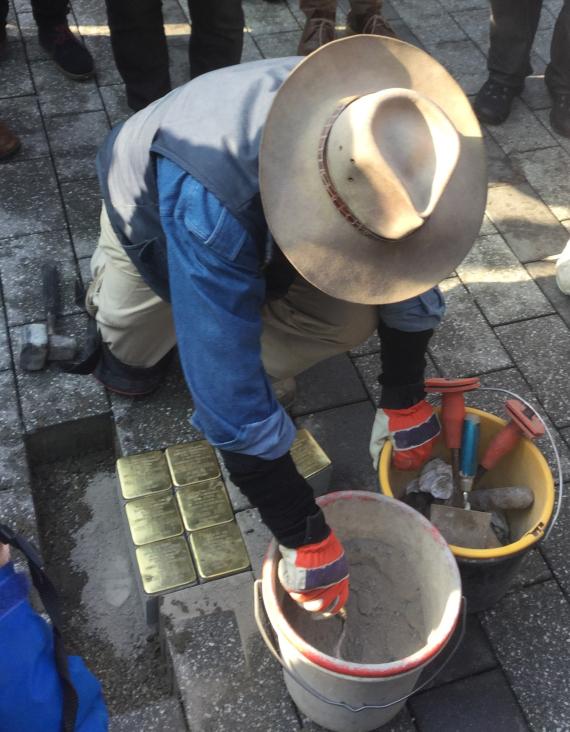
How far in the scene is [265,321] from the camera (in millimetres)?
3109

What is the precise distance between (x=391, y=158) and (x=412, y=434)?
1.14m

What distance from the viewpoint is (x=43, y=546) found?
316 centimetres

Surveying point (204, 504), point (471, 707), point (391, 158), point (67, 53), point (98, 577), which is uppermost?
point (391, 158)

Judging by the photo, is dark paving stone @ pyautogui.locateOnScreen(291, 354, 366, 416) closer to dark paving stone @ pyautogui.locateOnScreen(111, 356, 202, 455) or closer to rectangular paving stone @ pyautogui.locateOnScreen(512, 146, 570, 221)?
dark paving stone @ pyautogui.locateOnScreen(111, 356, 202, 455)

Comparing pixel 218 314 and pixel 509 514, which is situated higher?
pixel 218 314

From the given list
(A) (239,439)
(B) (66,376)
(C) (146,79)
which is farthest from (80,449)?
(C) (146,79)

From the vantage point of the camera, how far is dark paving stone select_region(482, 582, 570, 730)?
8.77 feet

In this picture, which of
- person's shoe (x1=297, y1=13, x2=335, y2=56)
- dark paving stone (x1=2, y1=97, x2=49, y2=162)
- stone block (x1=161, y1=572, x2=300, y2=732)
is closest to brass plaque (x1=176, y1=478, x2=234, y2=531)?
stone block (x1=161, y1=572, x2=300, y2=732)

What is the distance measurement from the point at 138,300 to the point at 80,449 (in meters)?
0.76

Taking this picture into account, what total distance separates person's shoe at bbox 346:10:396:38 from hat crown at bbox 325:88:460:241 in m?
2.96

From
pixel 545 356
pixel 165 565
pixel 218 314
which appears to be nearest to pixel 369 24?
pixel 545 356

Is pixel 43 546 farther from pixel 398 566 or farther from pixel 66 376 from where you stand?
pixel 398 566

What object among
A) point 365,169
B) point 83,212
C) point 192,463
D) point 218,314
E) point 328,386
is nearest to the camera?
point 365,169

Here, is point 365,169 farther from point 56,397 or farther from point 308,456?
point 56,397
